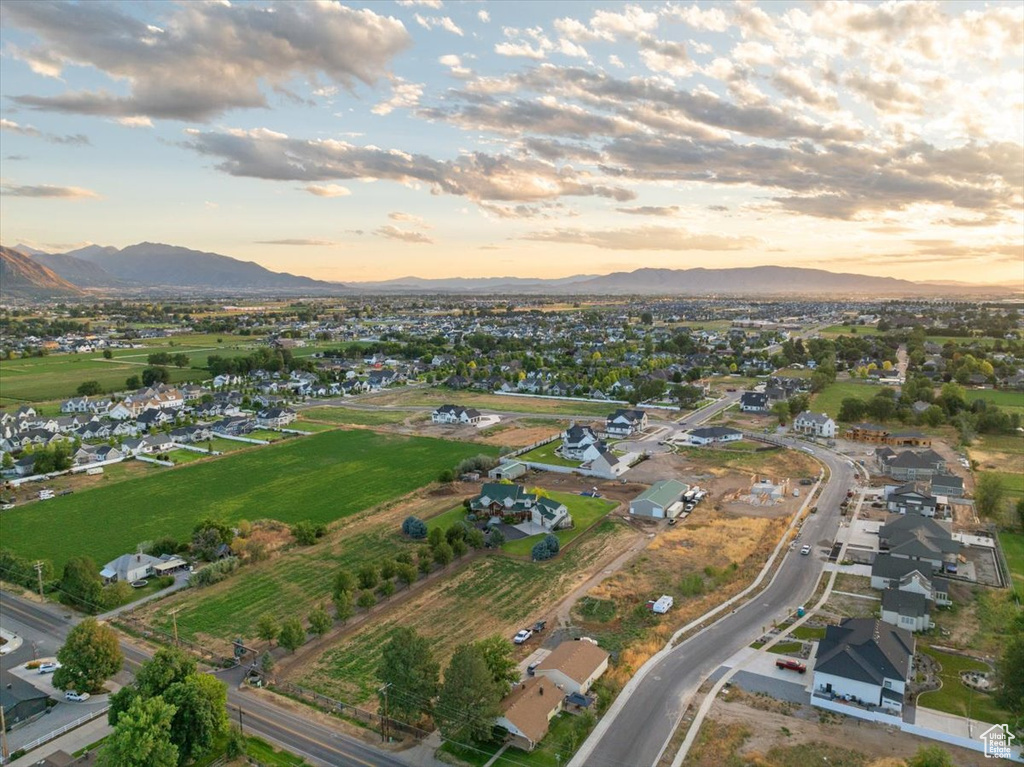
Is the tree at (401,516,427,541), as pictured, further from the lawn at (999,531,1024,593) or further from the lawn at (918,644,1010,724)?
the lawn at (999,531,1024,593)

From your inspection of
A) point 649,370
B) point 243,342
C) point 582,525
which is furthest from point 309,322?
point 582,525

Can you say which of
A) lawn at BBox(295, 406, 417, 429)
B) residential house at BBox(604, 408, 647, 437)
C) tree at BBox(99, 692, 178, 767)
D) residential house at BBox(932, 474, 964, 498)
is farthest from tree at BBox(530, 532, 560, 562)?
lawn at BBox(295, 406, 417, 429)

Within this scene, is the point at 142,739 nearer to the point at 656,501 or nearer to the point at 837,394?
the point at 656,501

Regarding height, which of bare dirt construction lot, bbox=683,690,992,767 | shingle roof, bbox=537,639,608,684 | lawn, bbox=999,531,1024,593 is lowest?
bare dirt construction lot, bbox=683,690,992,767

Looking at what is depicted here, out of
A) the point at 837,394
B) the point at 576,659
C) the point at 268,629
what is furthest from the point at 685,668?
the point at 837,394

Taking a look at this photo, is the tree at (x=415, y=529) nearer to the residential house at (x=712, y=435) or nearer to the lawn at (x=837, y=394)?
the residential house at (x=712, y=435)
